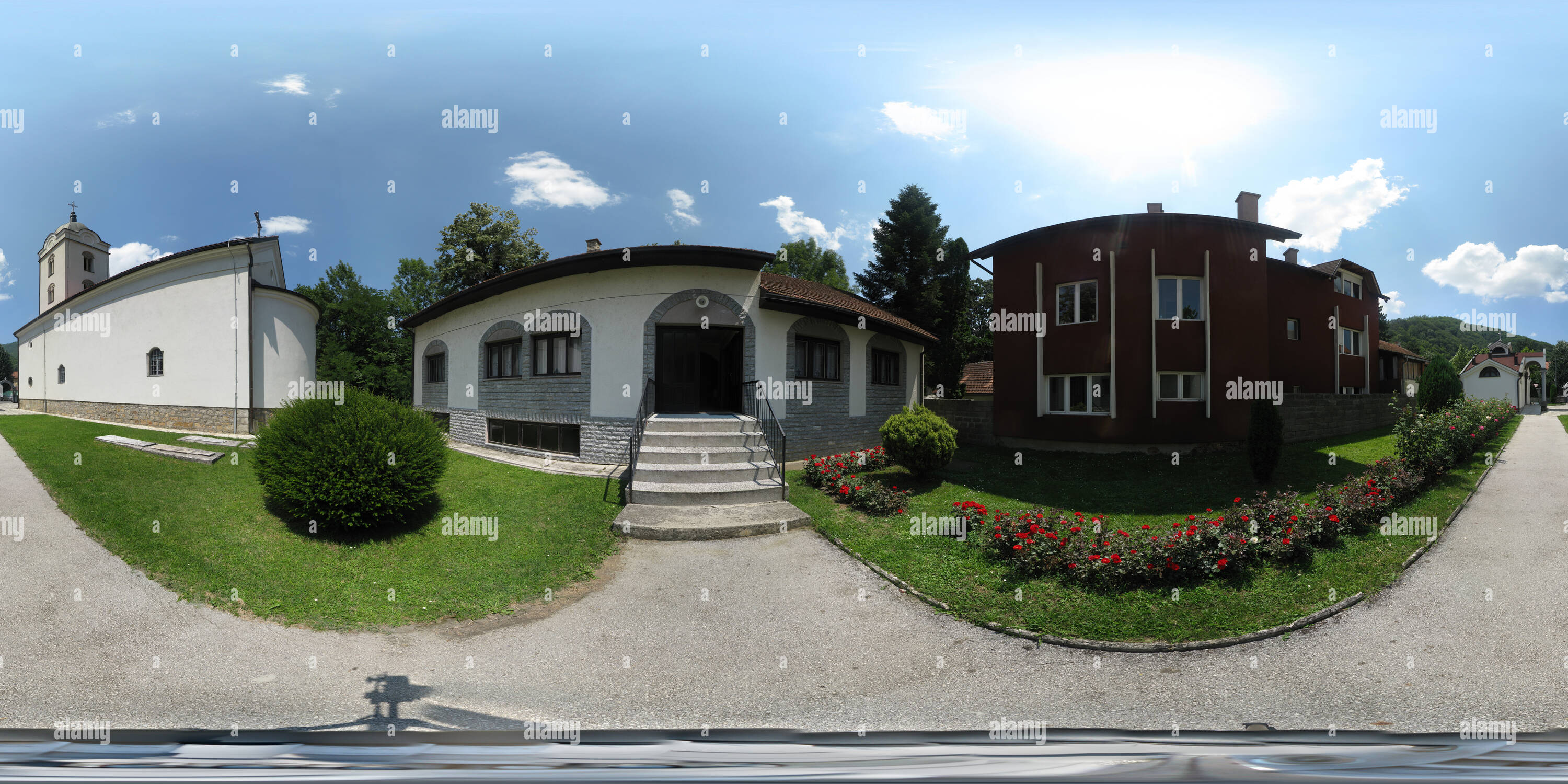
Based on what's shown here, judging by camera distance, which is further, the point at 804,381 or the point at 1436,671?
the point at 804,381

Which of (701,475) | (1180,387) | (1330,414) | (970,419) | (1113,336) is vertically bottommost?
(701,475)

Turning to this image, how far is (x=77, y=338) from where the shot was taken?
2098 centimetres

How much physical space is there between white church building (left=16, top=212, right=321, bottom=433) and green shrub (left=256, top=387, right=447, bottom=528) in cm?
1164

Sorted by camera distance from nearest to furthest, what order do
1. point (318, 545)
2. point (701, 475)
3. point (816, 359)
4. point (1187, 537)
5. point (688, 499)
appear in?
point (1187, 537) → point (318, 545) → point (688, 499) → point (701, 475) → point (816, 359)

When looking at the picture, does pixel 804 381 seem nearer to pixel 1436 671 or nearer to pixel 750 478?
pixel 750 478

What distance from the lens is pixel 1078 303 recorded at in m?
14.8

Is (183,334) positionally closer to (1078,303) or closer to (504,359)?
(504,359)

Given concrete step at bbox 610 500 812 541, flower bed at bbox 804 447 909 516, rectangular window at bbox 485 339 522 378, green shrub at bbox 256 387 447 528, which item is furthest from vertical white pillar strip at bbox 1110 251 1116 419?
rectangular window at bbox 485 339 522 378

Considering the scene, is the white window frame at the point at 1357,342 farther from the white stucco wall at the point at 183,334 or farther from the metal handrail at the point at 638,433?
the white stucco wall at the point at 183,334

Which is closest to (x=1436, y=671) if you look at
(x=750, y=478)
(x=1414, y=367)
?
(x=750, y=478)

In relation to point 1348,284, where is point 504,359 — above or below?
below

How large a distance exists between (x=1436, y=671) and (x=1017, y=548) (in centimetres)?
310

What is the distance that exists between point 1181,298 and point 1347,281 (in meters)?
14.9

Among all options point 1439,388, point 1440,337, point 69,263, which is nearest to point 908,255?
point 1439,388
